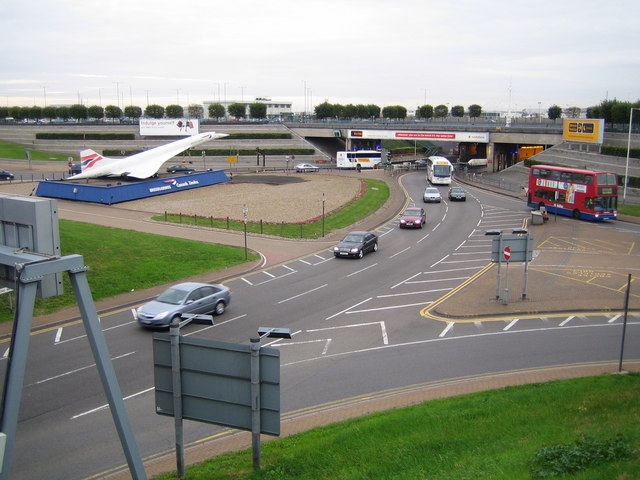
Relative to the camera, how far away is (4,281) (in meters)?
10.1

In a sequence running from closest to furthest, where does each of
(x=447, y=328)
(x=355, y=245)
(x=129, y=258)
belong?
(x=447, y=328) → (x=129, y=258) → (x=355, y=245)

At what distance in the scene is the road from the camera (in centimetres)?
1404

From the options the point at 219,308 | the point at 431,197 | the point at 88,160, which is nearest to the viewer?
the point at 219,308

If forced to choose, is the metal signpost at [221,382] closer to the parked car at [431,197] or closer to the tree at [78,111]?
the parked car at [431,197]

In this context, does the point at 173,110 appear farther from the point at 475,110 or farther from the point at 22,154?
the point at 475,110

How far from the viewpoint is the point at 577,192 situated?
158 ft

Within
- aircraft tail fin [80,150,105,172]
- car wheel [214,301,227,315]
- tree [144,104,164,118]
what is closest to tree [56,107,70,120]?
tree [144,104,164,118]

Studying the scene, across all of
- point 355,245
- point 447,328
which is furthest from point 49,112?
point 447,328

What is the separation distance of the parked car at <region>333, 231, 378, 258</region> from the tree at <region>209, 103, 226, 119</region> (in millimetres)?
89204

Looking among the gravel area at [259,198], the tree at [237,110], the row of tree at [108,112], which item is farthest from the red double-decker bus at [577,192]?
the tree at [237,110]

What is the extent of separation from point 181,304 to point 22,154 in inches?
3474

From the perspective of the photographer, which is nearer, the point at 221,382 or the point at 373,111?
the point at 221,382

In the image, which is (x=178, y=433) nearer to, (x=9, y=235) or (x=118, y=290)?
(x=9, y=235)

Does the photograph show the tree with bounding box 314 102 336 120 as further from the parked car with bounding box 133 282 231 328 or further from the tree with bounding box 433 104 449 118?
the parked car with bounding box 133 282 231 328
